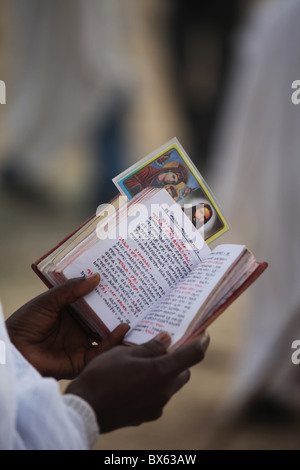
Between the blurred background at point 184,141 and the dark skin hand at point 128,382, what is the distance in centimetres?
96

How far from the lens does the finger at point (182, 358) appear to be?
84cm

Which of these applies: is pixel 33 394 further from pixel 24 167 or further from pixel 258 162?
pixel 24 167

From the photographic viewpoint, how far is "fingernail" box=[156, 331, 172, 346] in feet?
2.91

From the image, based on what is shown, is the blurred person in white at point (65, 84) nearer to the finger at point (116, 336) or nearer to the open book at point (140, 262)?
the open book at point (140, 262)

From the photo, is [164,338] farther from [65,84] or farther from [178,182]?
[65,84]

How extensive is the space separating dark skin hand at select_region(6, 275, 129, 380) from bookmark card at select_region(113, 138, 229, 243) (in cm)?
25

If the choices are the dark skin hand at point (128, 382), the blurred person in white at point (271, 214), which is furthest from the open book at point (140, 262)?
the blurred person in white at point (271, 214)

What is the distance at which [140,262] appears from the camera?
1.04 m

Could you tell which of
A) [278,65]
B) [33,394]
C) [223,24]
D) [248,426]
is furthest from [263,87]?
[223,24]

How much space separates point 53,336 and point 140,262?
25cm

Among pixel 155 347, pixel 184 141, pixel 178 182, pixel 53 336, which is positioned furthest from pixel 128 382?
pixel 184 141

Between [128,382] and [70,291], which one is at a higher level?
[70,291]

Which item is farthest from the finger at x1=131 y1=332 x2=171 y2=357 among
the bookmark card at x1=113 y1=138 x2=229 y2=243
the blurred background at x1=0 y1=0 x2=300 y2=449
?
the blurred background at x1=0 y1=0 x2=300 y2=449

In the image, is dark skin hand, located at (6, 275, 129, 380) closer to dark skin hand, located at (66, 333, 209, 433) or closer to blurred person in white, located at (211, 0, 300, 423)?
dark skin hand, located at (66, 333, 209, 433)
